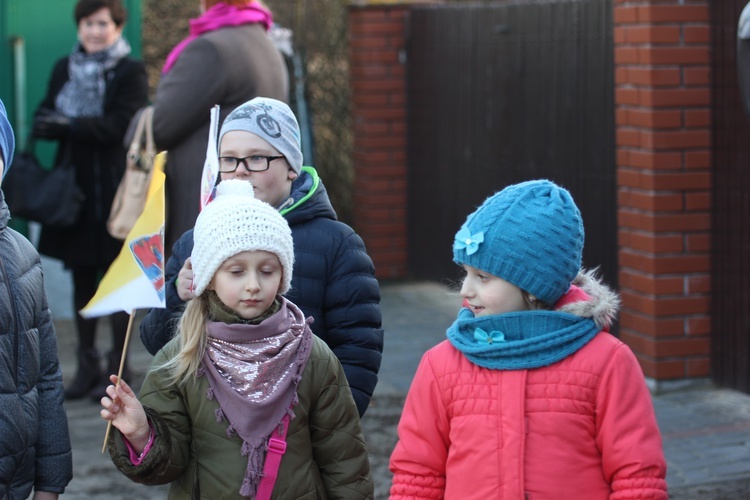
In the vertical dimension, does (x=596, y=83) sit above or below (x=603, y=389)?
above

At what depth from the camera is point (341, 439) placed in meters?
3.25

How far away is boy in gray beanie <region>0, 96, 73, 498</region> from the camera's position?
3.18 metres

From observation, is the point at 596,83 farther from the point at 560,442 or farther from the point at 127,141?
the point at 560,442

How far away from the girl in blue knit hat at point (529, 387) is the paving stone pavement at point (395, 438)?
226cm

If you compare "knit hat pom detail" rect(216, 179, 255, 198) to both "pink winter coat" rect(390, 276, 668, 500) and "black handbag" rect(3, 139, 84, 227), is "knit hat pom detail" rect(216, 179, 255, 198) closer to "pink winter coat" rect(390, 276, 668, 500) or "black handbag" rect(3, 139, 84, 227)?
"pink winter coat" rect(390, 276, 668, 500)

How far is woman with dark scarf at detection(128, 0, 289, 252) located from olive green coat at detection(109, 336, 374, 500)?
6.84 ft

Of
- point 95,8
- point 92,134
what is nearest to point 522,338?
point 92,134

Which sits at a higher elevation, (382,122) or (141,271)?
(382,122)

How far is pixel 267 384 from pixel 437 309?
233 inches

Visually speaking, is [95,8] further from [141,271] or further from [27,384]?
[27,384]

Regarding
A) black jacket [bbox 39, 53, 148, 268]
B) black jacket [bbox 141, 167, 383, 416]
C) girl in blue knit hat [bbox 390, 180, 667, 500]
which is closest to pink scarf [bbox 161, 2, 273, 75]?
black jacket [bbox 39, 53, 148, 268]

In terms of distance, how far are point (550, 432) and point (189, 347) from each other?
878 millimetres

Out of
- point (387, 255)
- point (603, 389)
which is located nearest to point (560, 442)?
point (603, 389)

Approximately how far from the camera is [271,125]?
149 inches
